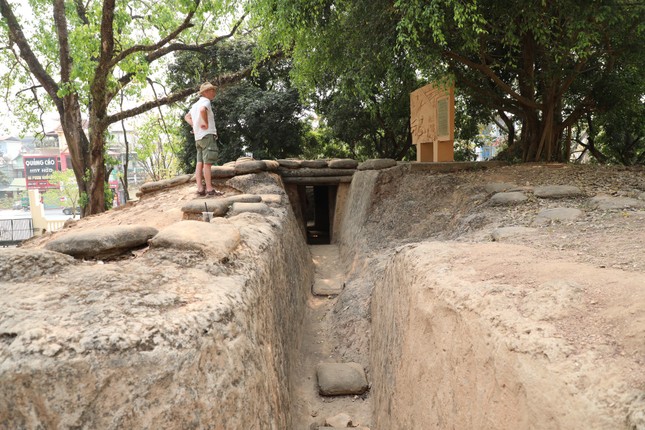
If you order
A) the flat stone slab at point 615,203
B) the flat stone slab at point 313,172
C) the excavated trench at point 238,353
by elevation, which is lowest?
the excavated trench at point 238,353

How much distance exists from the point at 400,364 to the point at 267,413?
3.08ft

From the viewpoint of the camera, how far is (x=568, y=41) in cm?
573

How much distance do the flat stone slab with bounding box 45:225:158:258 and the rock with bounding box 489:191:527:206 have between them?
11.4ft

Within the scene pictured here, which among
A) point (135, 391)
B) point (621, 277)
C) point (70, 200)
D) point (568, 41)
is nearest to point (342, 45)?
point (568, 41)

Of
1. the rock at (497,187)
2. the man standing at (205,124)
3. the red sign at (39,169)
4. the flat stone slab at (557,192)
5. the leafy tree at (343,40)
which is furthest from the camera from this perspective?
the red sign at (39,169)

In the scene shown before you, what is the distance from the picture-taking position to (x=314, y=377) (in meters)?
3.96

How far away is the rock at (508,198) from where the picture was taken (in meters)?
4.78

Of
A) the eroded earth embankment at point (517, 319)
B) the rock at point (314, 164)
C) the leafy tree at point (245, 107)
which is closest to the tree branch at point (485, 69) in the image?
the eroded earth embankment at point (517, 319)

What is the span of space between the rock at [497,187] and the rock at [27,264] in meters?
4.39

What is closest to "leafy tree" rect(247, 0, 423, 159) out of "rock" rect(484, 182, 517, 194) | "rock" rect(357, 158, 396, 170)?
"rock" rect(357, 158, 396, 170)

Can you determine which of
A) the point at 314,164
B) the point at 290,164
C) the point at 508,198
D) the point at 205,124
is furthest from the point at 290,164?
the point at 508,198

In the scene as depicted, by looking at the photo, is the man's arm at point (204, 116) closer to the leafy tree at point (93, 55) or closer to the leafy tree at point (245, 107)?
the leafy tree at point (93, 55)

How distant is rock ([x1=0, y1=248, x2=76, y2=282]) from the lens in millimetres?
2082

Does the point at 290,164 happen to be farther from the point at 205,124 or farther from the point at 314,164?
the point at 205,124
